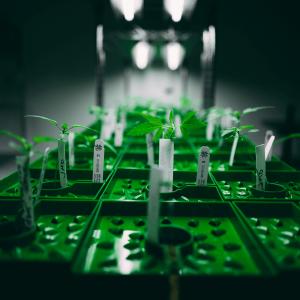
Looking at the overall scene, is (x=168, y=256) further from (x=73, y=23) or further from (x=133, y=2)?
(x=73, y=23)

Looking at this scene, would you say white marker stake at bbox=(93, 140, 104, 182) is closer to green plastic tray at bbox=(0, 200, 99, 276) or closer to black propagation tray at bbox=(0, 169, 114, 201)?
black propagation tray at bbox=(0, 169, 114, 201)

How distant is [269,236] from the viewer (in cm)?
80

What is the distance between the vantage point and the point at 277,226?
0.87 metres

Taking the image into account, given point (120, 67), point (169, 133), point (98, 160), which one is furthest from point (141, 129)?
point (120, 67)

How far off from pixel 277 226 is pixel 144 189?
0.57 meters

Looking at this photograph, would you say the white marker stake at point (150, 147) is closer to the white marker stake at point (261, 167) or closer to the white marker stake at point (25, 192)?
the white marker stake at point (261, 167)

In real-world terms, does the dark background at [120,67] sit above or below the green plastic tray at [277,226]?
above

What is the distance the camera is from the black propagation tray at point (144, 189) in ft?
3.52

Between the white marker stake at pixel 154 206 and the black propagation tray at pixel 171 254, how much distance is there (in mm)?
26

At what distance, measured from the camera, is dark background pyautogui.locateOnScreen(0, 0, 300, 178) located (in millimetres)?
5719

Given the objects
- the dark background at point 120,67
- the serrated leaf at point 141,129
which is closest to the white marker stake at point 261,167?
the serrated leaf at point 141,129

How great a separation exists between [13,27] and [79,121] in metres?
2.40

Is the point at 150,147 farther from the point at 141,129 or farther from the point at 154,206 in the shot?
the point at 154,206

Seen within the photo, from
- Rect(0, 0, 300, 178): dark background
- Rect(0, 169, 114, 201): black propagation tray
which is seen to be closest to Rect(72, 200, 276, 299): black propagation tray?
Rect(0, 169, 114, 201): black propagation tray
